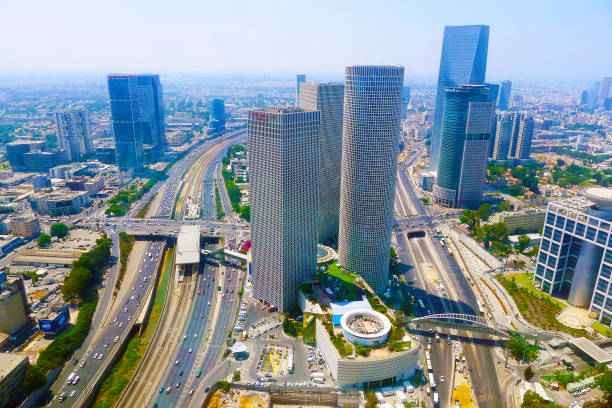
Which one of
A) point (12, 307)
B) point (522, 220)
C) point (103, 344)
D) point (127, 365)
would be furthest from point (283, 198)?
point (522, 220)

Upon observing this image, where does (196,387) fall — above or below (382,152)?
below

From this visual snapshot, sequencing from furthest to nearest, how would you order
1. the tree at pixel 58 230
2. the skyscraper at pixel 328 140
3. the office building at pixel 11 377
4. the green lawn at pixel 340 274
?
the tree at pixel 58 230 → the skyscraper at pixel 328 140 → the green lawn at pixel 340 274 → the office building at pixel 11 377

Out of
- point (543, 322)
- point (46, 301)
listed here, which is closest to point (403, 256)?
point (543, 322)

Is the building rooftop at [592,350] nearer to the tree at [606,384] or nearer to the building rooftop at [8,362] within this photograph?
the tree at [606,384]

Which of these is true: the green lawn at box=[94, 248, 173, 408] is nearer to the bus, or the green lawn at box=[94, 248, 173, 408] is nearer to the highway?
the highway

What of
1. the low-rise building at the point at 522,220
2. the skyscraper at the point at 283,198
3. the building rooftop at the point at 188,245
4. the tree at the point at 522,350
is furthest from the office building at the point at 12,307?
the low-rise building at the point at 522,220

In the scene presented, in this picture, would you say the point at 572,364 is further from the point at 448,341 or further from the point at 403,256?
the point at 403,256
